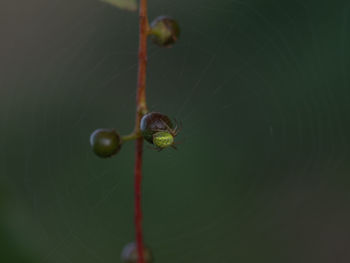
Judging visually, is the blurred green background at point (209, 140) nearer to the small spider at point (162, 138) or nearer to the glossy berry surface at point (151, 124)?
the small spider at point (162, 138)

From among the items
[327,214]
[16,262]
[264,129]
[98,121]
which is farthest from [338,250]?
[16,262]

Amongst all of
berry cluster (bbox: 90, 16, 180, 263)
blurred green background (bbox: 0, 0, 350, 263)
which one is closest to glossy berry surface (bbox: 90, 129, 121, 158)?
berry cluster (bbox: 90, 16, 180, 263)

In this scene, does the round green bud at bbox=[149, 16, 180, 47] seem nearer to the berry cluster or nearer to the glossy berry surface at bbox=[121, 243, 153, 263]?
the berry cluster

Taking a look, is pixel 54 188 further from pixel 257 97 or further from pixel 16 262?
pixel 16 262

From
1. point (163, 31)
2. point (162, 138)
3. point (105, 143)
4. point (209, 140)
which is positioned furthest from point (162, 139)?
point (209, 140)

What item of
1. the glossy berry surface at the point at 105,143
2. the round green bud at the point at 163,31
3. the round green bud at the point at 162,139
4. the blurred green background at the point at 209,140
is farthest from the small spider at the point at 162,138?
the blurred green background at the point at 209,140

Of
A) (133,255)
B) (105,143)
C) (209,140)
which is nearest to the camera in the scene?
(105,143)

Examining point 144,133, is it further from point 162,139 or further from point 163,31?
point 163,31

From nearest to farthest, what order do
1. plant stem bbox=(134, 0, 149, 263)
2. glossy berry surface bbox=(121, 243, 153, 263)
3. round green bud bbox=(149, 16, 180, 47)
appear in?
plant stem bbox=(134, 0, 149, 263) → round green bud bbox=(149, 16, 180, 47) → glossy berry surface bbox=(121, 243, 153, 263)
